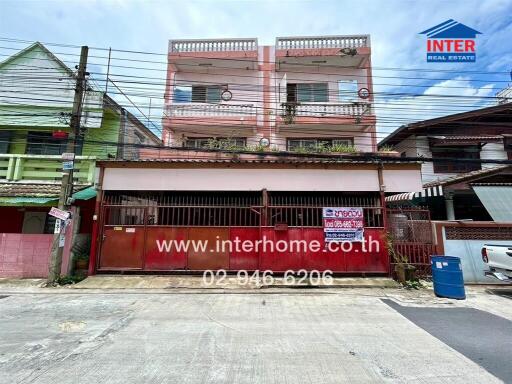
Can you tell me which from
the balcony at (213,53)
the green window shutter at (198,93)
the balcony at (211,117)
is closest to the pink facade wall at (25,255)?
the balcony at (211,117)

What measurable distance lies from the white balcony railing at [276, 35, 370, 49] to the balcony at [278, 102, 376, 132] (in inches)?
127

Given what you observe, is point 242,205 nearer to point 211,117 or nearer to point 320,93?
point 211,117

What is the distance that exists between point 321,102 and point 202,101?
6.03 metres

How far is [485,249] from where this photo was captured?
27.1 feet

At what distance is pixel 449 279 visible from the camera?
25.5ft

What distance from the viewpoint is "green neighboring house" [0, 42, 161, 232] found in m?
12.8

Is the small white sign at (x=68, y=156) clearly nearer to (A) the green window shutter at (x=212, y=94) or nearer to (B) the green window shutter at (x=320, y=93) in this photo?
(A) the green window shutter at (x=212, y=94)

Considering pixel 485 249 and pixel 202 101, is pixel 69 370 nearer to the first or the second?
pixel 485 249

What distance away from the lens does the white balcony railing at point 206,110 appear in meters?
14.6

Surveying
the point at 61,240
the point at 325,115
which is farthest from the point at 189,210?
the point at 325,115

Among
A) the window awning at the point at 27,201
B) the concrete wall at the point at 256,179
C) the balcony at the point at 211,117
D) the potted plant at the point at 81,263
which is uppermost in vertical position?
the balcony at the point at 211,117

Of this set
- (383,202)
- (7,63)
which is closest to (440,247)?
(383,202)

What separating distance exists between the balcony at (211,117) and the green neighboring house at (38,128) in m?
2.59

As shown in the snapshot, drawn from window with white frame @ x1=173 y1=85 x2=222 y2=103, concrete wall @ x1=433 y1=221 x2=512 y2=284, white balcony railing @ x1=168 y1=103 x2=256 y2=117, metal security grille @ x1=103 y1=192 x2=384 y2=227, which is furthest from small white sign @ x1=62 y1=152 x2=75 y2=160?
concrete wall @ x1=433 y1=221 x2=512 y2=284
